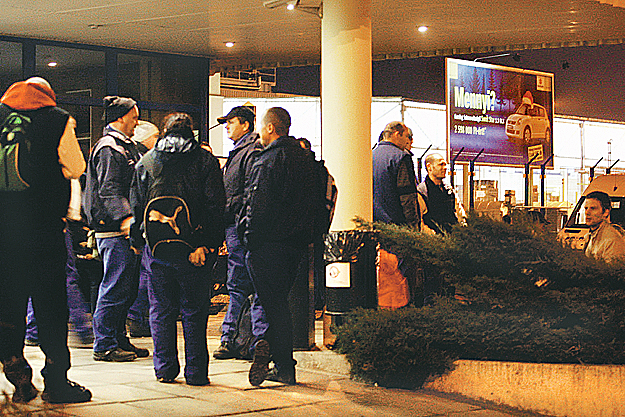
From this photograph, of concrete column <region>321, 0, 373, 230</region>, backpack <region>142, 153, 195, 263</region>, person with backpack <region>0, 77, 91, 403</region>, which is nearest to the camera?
person with backpack <region>0, 77, 91, 403</region>

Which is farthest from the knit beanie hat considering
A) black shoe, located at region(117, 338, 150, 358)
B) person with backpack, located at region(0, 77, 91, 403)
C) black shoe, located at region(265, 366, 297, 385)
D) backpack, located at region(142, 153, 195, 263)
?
black shoe, located at region(265, 366, 297, 385)

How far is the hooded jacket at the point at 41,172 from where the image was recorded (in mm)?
4938

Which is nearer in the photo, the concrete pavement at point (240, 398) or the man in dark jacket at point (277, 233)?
the concrete pavement at point (240, 398)

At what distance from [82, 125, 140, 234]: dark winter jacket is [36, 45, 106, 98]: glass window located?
733 cm

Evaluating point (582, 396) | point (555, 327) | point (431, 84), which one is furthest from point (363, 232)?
point (431, 84)

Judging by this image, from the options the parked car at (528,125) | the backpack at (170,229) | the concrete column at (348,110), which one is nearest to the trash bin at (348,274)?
the concrete column at (348,110)

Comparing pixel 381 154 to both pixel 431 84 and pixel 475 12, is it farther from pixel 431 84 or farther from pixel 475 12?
pixel 431 84

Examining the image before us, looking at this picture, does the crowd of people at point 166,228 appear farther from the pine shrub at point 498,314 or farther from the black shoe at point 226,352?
the pine shrub at point 498,314

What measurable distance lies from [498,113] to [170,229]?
2475cm

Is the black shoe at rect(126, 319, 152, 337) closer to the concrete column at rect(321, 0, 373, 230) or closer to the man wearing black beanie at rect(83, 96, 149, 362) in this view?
the man wearing black beanie at rect(83, 96, 149, 362)

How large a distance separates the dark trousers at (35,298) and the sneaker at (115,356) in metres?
1.99

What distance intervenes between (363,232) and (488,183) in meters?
21.7

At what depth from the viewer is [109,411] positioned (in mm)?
4883

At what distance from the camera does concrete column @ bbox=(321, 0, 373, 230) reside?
7.61 meters
